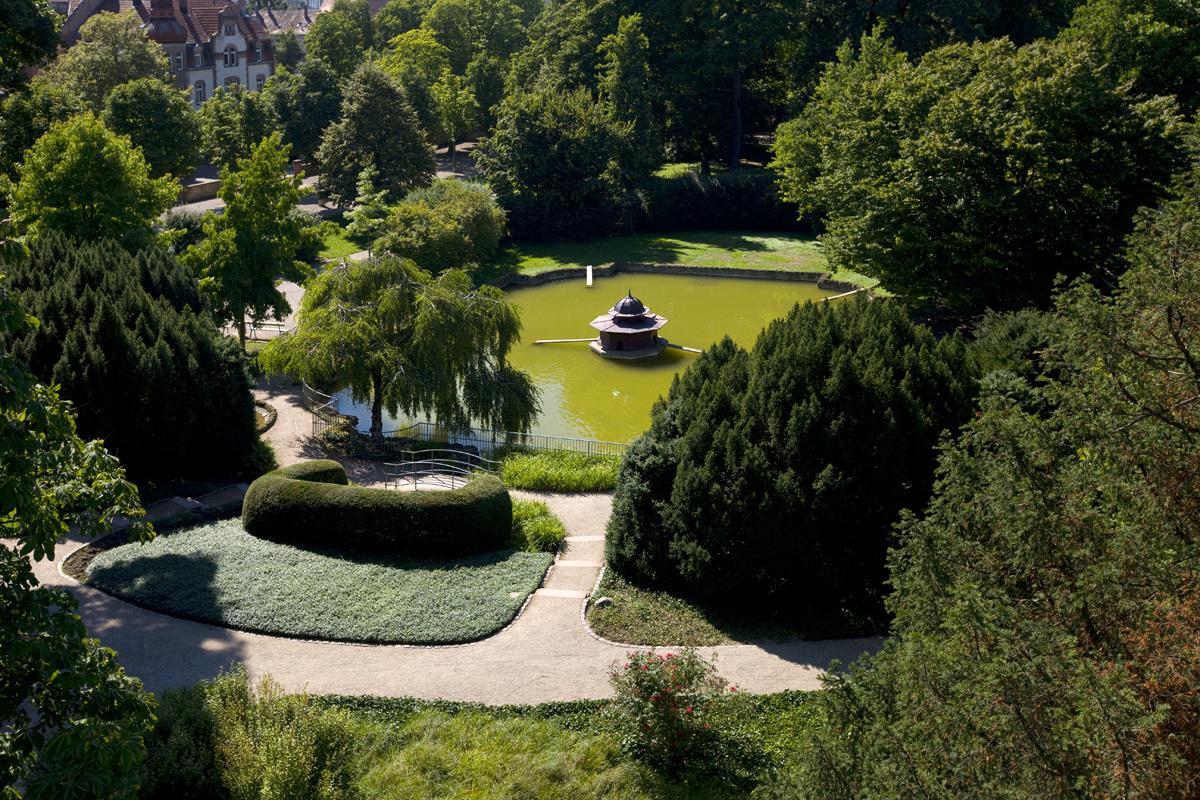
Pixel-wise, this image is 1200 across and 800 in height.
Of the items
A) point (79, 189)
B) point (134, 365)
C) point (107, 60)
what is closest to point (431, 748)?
point (134, 365)

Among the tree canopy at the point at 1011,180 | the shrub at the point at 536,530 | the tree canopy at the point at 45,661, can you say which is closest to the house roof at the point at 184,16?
the tree canopy at the point at 1011,180

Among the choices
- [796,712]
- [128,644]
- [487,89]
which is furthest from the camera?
[487,89]

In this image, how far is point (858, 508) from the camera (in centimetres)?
1852

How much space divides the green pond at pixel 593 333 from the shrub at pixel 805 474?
1122 cm

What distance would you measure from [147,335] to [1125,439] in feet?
66.5

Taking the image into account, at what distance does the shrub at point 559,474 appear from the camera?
2488 centimetres

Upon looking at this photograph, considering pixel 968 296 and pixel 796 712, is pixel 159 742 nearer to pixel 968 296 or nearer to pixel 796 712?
pixel 796 712

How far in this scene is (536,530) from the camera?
21.8m

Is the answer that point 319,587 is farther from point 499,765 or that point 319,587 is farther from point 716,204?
point 716,204

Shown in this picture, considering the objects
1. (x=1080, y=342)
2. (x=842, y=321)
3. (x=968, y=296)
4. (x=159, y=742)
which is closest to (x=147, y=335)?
(x=159, y=742)

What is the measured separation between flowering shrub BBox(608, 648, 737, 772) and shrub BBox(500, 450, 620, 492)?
948 cm

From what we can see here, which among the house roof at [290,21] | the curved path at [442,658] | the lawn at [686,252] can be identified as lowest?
the curved path at [442,658]

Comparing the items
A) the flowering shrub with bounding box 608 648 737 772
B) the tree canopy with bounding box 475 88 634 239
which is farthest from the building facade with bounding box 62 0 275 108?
the flowering shrub with bounding box 608 648 737 772

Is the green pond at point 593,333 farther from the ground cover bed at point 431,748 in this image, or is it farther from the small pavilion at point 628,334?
the ground cover bed at point 431,748
